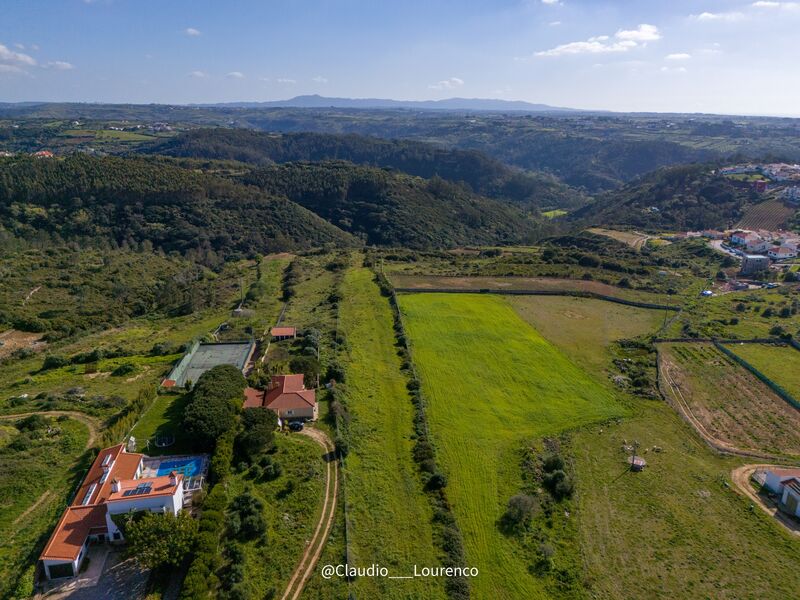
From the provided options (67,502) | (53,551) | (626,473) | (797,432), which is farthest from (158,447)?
(797,432)

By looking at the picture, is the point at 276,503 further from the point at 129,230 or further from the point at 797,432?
the point at 129,230

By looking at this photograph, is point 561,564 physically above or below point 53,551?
below

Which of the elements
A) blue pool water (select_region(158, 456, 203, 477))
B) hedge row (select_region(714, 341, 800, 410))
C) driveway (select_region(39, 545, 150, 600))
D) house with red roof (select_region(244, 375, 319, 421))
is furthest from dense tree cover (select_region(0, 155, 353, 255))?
hedge row (select_region(714, 341, 800, 410))

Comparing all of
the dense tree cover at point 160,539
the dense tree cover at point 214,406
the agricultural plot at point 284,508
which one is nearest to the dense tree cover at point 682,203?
the dense tree cover at point 214,406

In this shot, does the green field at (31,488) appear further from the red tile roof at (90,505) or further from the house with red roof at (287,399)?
the house with red roof at (287,399)

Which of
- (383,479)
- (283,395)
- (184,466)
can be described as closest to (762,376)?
(383,479)

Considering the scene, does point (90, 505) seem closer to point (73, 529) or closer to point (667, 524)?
point (73, 529)
